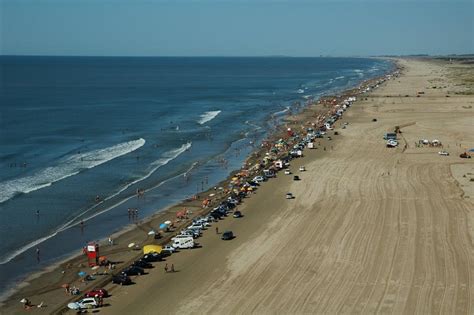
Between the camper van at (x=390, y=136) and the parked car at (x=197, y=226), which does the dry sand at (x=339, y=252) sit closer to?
the parked car at (x=197, y=226)

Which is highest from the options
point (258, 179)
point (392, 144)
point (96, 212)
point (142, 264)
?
point (392, 144)

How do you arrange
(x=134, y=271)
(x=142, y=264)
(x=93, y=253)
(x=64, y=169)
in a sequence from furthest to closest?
(x=64, y=169) < (x=93, y=253) < (x=142, y=264) < (x=134, y=271)

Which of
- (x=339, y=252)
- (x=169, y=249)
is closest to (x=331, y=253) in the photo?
(x=339, y=252)

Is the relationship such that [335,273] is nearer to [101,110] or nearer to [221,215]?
[221,215]

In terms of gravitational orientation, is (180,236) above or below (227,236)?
above

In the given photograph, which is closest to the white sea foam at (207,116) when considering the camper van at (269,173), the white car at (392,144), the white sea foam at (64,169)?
the white sea foam at (64,169)

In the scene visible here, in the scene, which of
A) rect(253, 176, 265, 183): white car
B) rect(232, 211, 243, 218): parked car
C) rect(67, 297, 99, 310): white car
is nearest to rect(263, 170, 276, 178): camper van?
rect(253, 176, 265, 183): white car

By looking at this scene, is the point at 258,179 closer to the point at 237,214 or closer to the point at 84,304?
the point at 237,214

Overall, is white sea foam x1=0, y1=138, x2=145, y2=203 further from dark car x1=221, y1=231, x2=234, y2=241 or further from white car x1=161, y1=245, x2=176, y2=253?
dark car x1=221, y1=231, x2=234, y2=241
